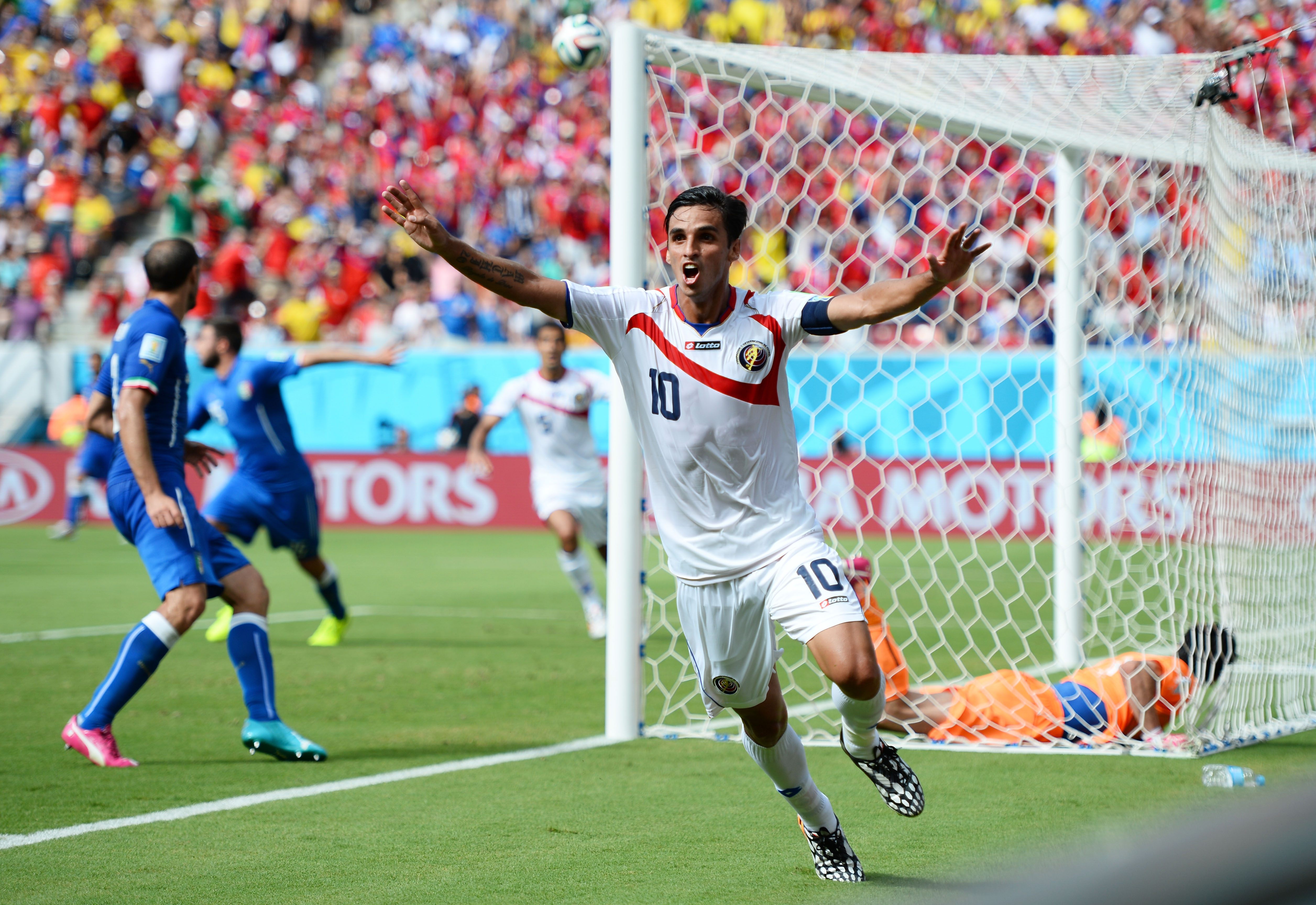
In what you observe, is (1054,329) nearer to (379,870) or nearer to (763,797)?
(763,797)

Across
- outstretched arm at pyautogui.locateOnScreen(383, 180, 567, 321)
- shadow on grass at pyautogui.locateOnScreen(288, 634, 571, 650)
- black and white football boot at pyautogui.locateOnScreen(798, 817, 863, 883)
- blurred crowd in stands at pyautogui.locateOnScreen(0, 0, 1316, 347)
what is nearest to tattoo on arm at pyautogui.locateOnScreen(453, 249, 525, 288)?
outstretched arm at pyautogui.locateOnScreen(383, 180, 567, 321)

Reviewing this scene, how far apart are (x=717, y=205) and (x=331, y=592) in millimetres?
6264

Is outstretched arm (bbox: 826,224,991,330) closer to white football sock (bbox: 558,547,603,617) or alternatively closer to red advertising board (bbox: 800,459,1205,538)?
white football sock (bbox: 558,547,603,617)

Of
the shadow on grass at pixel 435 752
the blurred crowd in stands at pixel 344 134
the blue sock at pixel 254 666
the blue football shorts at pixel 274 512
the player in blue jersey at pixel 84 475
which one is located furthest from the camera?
the blurred crowd in stands at pixel 344 134

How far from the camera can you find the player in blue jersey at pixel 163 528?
18.4ft

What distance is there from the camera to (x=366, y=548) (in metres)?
17.1

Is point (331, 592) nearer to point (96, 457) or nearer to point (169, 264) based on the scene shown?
point (169, 264)

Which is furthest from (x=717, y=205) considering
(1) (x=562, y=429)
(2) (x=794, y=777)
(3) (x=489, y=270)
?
(1) (x=562, y=429)

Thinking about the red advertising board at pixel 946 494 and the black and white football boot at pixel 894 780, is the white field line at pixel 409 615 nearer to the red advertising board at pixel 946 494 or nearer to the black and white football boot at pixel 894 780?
the red advertising board at pixel 946 494

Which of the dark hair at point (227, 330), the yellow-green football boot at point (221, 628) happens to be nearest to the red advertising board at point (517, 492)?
the yellow-green football boot at point (221, 628)

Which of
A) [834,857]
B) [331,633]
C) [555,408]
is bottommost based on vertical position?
[331,633]

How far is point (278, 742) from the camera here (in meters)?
5.83

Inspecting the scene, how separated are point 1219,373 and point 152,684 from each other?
593cm

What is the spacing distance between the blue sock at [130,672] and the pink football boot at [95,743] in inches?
0.9
